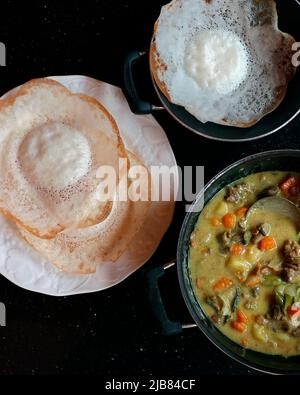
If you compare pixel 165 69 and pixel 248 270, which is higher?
pixel 165 69

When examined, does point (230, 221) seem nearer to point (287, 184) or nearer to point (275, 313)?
point (287, 184)

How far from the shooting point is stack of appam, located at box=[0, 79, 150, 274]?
233 cm

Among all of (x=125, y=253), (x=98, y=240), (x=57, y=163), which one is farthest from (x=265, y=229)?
(x=57, y=163)

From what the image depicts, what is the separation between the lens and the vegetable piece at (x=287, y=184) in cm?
236

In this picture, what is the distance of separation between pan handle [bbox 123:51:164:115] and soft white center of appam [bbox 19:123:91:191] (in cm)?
26

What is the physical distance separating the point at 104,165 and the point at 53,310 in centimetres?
67

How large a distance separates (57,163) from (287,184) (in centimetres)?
93

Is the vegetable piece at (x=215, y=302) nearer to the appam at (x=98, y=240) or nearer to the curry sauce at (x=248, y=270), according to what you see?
the curry sauce at (x=248, y=270)

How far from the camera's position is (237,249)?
2316mm

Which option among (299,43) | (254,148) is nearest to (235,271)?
(254,148)

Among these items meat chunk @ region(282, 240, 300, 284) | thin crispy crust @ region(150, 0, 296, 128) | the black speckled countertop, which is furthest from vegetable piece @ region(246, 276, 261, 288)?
thin crispy crust @ region(150, 0, 296, 128)

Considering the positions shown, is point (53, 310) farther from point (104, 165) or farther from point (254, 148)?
point (254, 148)

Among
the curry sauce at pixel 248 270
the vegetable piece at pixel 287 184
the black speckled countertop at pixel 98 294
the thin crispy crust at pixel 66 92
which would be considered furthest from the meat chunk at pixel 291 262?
the thin crispy crust at pixel 66 92

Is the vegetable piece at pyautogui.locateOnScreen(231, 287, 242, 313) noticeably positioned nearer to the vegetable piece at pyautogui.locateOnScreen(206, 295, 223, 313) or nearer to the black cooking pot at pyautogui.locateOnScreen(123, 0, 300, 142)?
the vegetable piece at pyautogui.locateOnScreen(206, 295, 223, 313)
